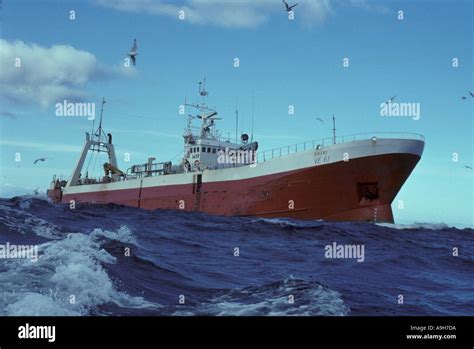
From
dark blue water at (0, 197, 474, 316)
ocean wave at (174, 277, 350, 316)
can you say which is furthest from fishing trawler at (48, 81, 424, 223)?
ocean wave at (174, 277, 350, 316)

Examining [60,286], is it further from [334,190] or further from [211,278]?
[334,190]

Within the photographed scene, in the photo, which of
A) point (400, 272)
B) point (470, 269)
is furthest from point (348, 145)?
point (400, 272)

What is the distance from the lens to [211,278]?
33.9 feet

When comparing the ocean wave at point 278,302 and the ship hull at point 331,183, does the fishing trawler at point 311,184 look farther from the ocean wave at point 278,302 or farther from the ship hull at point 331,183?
the ocean wave at point 278,302

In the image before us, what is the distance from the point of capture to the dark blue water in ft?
23.8

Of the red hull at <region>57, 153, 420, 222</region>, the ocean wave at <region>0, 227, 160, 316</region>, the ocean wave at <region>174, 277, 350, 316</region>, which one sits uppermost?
the red hull at <region>57, 153, 420, 222</region>

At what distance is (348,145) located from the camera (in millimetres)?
29656

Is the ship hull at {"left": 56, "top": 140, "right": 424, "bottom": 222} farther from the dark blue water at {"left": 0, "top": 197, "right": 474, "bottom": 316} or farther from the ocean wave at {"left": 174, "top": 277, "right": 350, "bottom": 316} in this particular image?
the ocean wave at {"left": 174, "top": 277, "right": 350, "bottom": 316}

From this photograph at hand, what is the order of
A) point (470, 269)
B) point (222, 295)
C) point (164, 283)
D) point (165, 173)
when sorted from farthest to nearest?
point (165, 173)
point (470, 269)
point (164, 283)
point (222, 295)

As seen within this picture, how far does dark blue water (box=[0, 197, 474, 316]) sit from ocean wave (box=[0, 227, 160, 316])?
0.02 meters

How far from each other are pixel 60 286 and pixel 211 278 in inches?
152

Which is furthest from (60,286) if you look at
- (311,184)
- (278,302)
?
(311,184)
